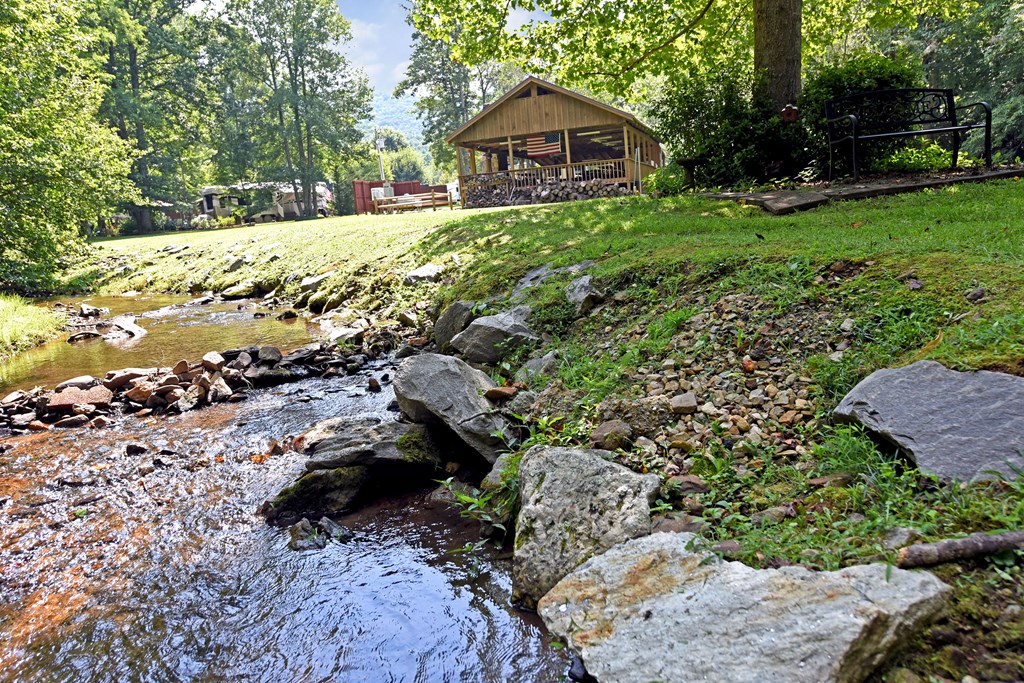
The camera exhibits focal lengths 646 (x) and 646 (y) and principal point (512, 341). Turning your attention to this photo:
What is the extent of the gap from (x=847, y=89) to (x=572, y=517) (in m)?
10.4

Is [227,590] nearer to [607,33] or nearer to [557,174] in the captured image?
[607,33]

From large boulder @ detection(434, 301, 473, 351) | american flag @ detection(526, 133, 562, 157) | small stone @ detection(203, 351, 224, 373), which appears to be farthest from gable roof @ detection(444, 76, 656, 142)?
small stone @ detection(203, 351, 224, 373)

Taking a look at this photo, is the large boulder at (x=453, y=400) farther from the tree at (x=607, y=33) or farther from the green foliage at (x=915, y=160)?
the tree at (x=607, y=33)

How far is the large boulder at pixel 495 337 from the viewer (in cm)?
607

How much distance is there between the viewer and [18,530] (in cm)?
427

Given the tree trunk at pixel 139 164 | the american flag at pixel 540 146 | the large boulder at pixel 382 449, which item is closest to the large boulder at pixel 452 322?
the large boulder at pixel 382 449

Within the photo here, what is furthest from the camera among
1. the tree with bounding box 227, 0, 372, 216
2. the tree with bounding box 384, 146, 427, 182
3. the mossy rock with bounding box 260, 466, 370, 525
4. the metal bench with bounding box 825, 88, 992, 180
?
the tree with bounding box 384, 146, 427, 182

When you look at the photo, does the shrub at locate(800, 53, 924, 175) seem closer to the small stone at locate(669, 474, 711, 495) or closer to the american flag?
the small stone at locate(669, 474, 711, 495)

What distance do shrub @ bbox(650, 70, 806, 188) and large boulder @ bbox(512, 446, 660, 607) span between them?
8933 mm

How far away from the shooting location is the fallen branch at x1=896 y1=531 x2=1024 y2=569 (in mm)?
2174

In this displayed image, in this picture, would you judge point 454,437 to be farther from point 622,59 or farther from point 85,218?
point 85,218

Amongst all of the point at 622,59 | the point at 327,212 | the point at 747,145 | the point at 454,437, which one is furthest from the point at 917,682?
the point at 327,212

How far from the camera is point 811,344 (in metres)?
3.97

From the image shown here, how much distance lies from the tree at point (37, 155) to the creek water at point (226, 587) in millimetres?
13130
